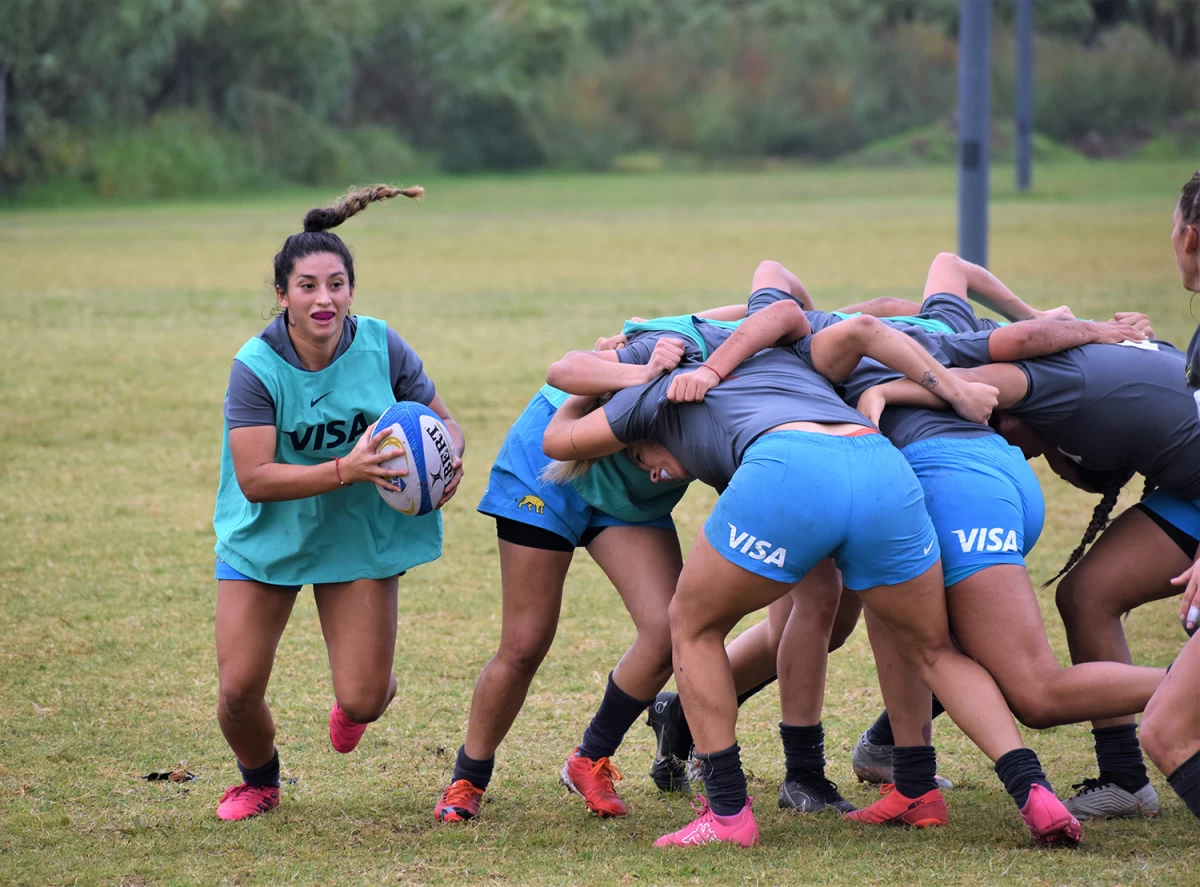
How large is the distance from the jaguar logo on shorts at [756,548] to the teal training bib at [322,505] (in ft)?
4.09

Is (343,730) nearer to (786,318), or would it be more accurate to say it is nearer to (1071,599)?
(786,318)

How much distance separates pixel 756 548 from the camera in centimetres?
382

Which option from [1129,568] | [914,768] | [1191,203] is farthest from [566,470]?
[1191,203]

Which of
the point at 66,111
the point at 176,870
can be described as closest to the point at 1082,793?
the point at 176,870

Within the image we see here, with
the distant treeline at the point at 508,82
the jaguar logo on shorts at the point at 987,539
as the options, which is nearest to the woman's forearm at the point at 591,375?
the jaguar logo on shorts at the point at 987,539

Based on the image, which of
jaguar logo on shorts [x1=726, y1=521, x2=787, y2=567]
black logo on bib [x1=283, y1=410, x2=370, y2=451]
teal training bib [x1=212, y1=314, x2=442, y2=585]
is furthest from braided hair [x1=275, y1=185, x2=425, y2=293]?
jaguar logo on shorts [x1=726, y1=521, x2=787, y2=567]

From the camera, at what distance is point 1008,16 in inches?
2271

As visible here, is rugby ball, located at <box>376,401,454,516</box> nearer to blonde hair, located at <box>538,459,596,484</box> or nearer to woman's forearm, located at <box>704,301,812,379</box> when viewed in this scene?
blonde hair, located at <box>538,459,596,484</box>

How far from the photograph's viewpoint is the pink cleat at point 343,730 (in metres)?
4.66

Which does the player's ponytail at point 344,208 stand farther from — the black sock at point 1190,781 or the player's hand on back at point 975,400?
the black sock at point 1190,781

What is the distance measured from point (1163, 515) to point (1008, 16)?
2284 inches

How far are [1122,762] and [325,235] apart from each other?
299 cm

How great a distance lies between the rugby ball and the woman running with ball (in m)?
0.05

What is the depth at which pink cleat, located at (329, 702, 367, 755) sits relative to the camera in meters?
4.66
